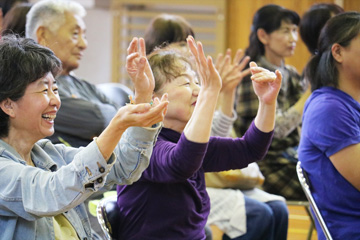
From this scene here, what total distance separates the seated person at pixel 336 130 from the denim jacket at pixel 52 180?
0.79 metres

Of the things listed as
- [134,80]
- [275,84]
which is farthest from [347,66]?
[134,80]

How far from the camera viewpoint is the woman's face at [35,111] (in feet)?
5.05

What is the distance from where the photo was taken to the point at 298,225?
414cm

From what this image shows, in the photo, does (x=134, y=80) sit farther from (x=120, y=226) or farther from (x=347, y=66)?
(x=347, y=66)

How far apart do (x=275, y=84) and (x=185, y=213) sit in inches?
19.5

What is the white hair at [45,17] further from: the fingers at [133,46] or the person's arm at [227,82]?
the fingers at [133,46]

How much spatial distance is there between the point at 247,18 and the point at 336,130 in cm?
408

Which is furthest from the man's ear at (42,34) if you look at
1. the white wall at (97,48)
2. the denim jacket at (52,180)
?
the white wall at (97,48)

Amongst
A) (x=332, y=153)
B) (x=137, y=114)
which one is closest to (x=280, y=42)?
(x=332, y=153)

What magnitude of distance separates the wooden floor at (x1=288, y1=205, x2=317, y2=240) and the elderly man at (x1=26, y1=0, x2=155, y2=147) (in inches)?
67.8

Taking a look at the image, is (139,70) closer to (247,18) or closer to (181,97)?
(181,97)

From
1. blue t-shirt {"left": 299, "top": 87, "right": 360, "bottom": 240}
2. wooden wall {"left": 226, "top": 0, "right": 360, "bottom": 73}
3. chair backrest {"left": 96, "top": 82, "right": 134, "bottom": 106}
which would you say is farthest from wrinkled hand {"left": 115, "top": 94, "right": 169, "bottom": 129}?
wooden wall {"left": 226, "top": 0, "right": 360, "bottom": 73}

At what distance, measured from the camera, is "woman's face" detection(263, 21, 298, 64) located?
361 centimetres

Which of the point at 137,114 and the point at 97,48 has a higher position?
the point at 137,114
